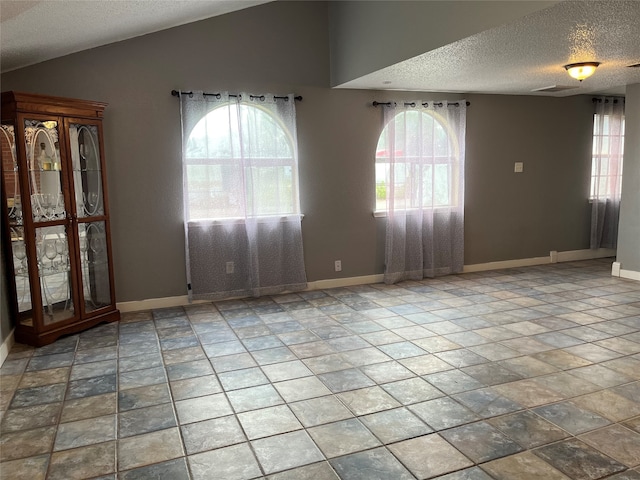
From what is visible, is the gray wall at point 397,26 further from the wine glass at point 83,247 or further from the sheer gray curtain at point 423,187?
the wine glass at point 83,247

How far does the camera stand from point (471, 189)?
6039mm

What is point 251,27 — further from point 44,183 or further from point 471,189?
point 471,189

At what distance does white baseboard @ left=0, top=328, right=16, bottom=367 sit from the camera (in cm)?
345

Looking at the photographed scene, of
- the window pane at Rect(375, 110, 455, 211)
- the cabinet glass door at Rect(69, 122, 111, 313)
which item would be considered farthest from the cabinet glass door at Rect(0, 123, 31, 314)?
the window pane at Rect(375, 110, 455, 211)

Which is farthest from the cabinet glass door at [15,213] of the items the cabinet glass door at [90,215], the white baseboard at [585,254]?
the white baseboard at [585,254]

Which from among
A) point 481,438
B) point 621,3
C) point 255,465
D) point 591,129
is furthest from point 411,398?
point 591,129

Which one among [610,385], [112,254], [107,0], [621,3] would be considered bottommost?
[610,385]

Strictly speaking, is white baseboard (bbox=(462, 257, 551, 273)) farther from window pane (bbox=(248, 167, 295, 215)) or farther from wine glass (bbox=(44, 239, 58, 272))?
wine glass (bbox=(44, 239, 58, 272))

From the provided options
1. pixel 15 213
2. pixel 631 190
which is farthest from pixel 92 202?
pixel 631 190

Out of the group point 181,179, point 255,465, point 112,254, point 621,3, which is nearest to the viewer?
point 255,465

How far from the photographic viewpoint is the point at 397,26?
4031mm

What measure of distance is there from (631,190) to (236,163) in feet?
14.6

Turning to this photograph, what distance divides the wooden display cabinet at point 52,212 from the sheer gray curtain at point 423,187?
300cm

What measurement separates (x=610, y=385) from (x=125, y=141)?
13.9 ft
